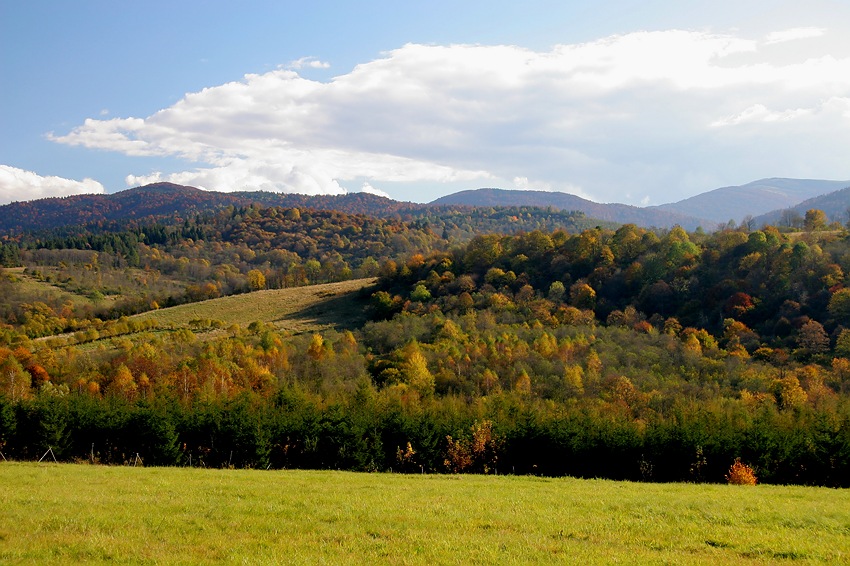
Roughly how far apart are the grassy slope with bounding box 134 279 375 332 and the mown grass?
7788cm

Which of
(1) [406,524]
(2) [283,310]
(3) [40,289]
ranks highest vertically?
(3) [40,289]

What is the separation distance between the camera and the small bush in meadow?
29141mm

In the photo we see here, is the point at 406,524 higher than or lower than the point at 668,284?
lower

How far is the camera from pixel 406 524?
1431cm

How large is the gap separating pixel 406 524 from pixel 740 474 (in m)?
22.2

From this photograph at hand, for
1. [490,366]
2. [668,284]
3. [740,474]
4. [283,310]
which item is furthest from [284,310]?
[740,474]

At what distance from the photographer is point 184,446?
3562 cm

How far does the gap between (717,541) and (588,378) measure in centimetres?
4940

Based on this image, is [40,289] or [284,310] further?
[40,289]

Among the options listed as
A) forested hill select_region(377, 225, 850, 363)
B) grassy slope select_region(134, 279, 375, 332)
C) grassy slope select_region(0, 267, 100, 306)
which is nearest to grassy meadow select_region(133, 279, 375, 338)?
grassy slope select_region(134, 279, 375, 332)

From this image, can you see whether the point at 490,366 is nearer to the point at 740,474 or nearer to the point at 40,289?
the point at 740,474

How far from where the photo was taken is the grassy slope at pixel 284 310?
3984 inches

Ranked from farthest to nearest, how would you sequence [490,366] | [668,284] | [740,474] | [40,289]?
1. [40,289]
2. [668,284]
3. [490,366]
4. [740,474]

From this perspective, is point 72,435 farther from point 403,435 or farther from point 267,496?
point 267,496
